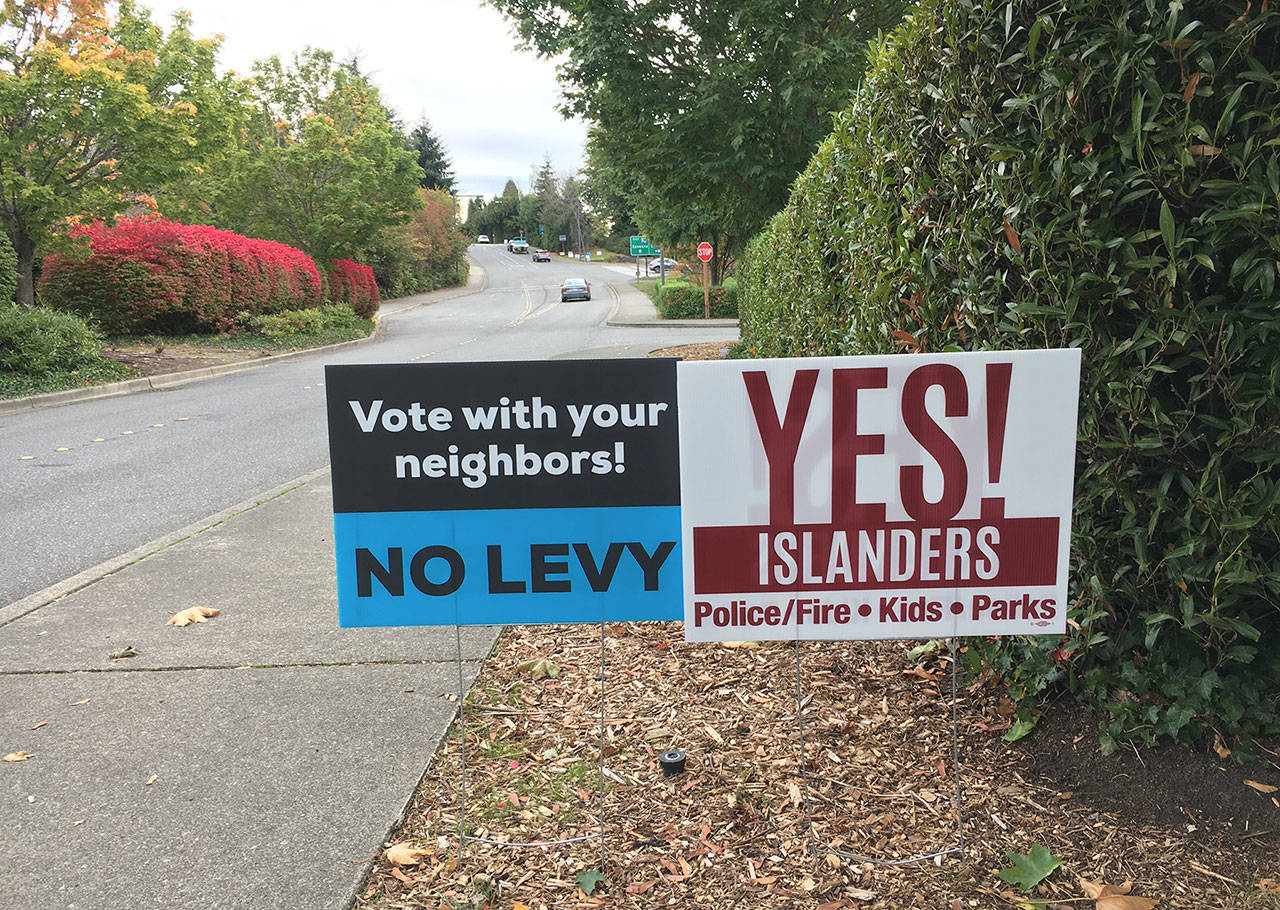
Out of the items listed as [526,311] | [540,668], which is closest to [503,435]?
[540,668]

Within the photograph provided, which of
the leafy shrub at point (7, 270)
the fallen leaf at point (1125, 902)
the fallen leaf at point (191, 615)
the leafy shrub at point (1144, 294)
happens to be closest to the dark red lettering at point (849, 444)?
the leafy shrub at point (1144, 294)

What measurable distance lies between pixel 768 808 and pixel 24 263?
60.6 ft

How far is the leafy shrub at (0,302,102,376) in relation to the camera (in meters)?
14.4

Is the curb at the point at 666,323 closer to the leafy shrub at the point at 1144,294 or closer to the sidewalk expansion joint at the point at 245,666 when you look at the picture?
the sidewalk expansion joint at the point at 245,666

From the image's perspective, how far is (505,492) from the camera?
2570 millimetres

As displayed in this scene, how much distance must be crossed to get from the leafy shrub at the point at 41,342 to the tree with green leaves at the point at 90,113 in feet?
6.32

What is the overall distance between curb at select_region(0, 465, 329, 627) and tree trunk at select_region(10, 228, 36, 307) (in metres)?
12.5

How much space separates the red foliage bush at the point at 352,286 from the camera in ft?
102

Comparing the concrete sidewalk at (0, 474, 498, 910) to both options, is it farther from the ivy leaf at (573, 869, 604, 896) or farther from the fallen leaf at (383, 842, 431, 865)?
the ivy leaf at (573, 869, 604, 896)

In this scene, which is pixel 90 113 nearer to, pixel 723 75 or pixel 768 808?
pixel 723 75

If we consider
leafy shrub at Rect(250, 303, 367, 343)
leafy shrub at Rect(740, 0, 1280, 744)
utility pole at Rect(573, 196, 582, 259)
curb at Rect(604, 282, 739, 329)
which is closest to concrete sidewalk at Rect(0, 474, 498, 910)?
leafy shrub at Rect(740, 0, 1280, 744)

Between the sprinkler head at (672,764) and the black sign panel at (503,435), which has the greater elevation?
the black sign panel at (503,435)

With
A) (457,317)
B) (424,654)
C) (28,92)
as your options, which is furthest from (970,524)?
(457,317)

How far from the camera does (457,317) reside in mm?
38281
